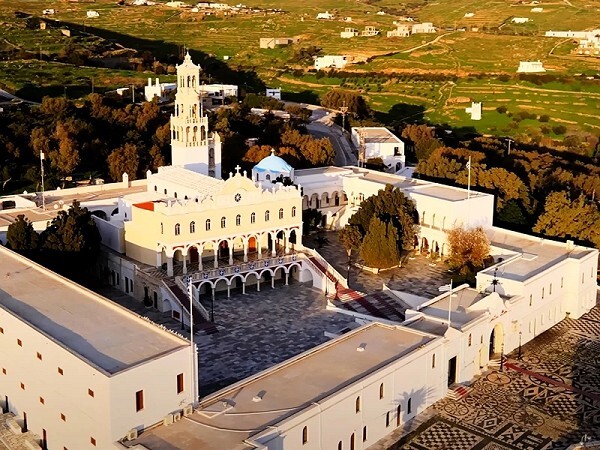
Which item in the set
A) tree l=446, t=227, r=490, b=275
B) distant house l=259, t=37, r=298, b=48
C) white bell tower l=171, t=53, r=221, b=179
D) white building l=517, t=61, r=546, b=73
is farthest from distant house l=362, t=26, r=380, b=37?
tree l=446, t=227, r=490, b=275

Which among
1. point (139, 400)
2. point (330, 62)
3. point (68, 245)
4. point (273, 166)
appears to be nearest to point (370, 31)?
point (330, 62)

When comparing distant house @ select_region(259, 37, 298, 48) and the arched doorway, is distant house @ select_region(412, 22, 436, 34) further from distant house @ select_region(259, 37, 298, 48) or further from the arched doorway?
the arched doorway

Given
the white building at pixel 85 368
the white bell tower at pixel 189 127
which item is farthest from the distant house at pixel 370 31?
the white building at pixel 85 368

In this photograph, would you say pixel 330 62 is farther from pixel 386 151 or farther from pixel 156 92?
pixel 386 151

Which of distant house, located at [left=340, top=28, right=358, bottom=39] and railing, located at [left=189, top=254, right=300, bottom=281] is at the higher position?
distant house, located at [left=340, top=28, right=358, bottom=39]

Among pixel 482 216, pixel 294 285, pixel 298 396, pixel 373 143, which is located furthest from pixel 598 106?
pixel 298 396

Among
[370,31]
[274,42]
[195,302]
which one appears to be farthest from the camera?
[370,31]

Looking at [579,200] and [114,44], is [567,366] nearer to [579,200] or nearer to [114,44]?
[579,200]
